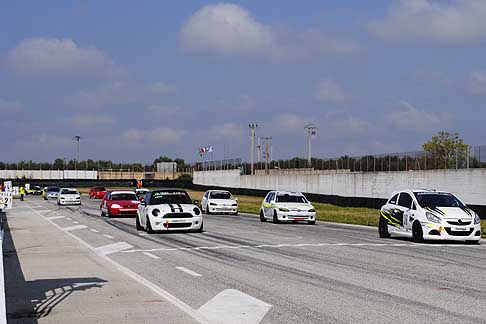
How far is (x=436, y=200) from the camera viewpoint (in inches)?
909

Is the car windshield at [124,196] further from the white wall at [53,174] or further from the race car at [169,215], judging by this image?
the white wall at [53,174]

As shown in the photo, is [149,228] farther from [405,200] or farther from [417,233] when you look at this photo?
[417,233]

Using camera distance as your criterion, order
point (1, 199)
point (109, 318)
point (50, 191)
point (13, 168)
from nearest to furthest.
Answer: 1. point (109, 318)
2. point (1, 199)
3. point (50, 191)
4. point (13, 168)

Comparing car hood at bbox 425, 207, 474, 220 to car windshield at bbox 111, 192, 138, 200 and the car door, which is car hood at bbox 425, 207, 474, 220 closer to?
the car door

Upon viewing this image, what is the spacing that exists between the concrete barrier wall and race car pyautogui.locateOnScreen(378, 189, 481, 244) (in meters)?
18.1

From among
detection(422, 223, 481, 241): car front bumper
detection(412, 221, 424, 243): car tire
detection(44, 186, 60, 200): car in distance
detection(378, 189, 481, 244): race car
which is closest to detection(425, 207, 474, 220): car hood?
detection(378, 189, 481, 244): race car

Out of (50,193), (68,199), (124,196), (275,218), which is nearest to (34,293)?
(275,218)

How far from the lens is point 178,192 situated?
2716cm

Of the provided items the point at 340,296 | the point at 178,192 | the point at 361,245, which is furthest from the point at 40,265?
the point at 178,192

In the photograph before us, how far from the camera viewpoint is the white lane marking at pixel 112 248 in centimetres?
1931

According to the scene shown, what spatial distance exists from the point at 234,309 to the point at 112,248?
10604 millimetres

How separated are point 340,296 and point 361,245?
9.89 meters

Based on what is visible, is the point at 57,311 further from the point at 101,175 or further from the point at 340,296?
the point at 101,175

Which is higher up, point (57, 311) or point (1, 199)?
point (1, 199)
